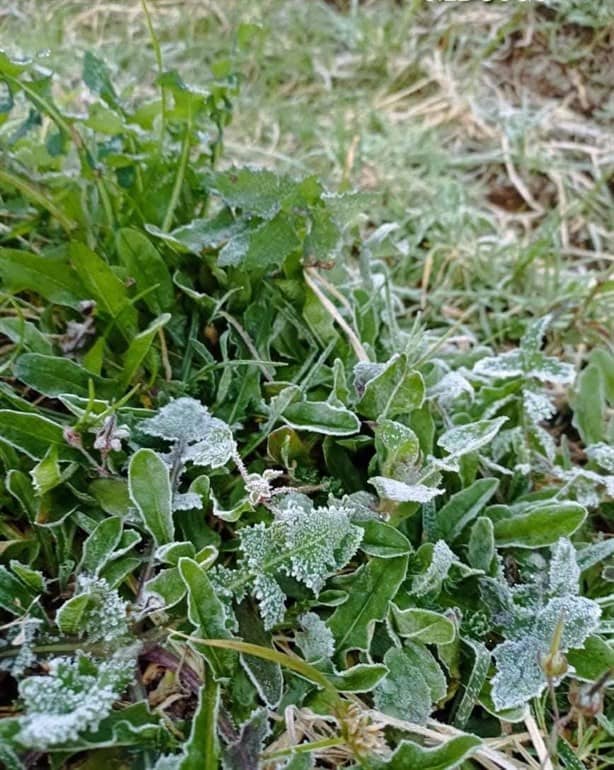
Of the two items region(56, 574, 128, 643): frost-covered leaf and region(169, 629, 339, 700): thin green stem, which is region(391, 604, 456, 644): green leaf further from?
region(56, 574, 128, 643): frost-covered leaf

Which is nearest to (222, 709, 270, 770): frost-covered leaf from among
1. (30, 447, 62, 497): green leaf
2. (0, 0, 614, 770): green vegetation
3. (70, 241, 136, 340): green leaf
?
(0, 0, 614, 770): green vegetation

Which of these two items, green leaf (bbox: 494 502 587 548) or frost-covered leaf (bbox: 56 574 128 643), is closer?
frost-covered leaf (bbox: 56 574 128 643)

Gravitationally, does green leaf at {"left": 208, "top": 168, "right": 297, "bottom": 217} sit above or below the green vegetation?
above

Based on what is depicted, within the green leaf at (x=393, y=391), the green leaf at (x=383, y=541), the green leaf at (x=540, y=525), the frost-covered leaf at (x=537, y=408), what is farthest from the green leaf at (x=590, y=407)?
the green leaf at (x=383, y=541)

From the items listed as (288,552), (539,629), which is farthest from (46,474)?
(539,629)

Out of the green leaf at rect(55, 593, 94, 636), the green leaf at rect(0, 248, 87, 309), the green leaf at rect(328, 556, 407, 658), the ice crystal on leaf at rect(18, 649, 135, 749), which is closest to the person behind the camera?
the ice crystal on leaf at rect(18, 649, 135, 749)

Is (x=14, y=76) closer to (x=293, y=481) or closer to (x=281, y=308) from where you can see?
(x=281, y=308)

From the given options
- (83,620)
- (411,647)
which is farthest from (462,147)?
(83,620)

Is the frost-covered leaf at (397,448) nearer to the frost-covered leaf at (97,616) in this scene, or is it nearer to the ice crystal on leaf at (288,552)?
the ice crystal on leaf at (288,552)

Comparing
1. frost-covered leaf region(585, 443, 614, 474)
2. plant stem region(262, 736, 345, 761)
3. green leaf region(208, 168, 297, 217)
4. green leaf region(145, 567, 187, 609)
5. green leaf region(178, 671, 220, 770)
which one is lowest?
plant stem region(262, 736, 345, 761)
